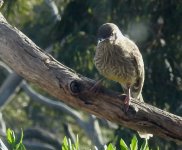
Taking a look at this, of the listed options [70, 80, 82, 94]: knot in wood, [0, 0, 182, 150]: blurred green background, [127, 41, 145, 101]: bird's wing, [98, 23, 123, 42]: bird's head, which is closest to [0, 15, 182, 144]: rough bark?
[70, 80, 82, 94]: knot in wood

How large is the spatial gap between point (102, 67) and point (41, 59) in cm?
94

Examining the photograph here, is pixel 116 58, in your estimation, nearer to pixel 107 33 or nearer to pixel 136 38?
pixel 107 33

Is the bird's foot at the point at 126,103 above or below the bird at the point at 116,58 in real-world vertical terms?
below

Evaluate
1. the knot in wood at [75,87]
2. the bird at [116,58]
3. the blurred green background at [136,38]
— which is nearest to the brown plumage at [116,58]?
the bird at [116,58]

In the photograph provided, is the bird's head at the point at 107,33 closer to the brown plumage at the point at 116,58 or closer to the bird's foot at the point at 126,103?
the brown plumage at the point at 116,58

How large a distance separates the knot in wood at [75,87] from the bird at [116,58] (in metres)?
1.00

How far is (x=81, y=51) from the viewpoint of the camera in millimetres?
11812

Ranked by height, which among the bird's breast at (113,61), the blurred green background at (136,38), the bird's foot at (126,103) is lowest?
the bird's foot at (126,103)

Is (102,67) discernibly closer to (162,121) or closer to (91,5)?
(162,121)

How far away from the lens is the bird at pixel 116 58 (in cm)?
687

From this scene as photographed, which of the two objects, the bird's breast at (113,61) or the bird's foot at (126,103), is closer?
the bird's foot at (126,103)

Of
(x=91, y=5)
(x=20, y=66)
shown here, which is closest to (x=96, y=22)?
(x=91, y=5)

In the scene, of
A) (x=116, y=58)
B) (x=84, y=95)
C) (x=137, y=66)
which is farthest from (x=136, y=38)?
(x=84, y=95)

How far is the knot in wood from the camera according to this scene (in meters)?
5.81
